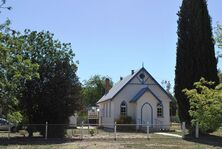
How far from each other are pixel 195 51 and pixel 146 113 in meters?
13.1

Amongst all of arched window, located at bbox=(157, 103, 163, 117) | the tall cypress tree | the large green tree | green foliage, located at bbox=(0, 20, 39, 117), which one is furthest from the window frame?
green foliage, located at bbox=(0, 20, 39, 117)

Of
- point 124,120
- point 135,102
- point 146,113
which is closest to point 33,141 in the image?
point 124,120

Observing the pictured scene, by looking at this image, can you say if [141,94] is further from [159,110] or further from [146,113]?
[159,110]

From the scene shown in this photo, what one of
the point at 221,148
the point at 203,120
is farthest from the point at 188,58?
the point at 203,120

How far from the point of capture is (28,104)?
106 feet

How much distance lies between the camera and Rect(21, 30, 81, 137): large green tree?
3198 centimetres

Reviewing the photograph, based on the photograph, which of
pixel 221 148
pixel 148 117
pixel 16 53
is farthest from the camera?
pixel 148 117

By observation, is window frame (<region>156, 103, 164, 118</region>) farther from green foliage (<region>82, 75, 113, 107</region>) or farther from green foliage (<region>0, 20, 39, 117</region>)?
green foliage (<region>82, 75, 113, 107</region>)

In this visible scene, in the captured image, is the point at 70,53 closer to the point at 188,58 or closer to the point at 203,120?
the point at 188,58

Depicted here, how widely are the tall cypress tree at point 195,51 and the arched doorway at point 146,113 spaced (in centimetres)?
1065

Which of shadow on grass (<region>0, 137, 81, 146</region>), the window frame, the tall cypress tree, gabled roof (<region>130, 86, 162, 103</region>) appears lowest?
shadow on grass (<region>0, 137, 81, 146</region>)

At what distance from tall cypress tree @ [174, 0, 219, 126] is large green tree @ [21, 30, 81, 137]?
9.11 m

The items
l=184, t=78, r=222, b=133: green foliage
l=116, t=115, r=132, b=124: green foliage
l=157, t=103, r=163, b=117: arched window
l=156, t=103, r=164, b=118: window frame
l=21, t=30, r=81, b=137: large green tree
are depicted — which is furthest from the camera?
l=157, t=103, r=163, b=117: arched window

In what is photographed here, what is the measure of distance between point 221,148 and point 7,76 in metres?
16.6
